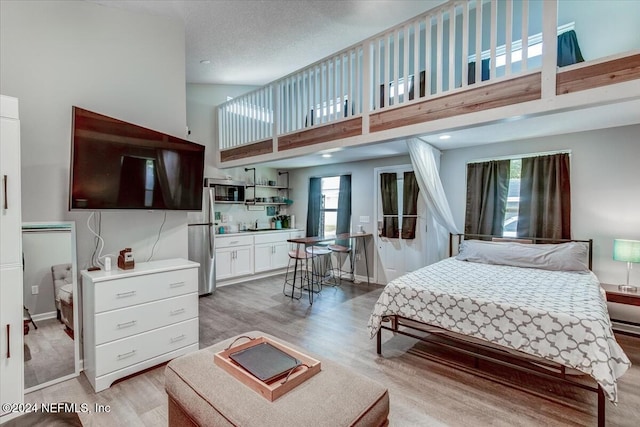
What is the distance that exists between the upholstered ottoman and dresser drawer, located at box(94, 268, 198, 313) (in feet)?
3.55

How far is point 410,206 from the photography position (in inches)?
196

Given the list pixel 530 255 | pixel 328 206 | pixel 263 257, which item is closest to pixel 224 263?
pixel 263 257

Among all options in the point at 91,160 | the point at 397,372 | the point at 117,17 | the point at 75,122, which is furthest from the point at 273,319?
the point at 117,17

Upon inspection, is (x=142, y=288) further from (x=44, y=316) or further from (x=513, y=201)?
(x=513, y=201)

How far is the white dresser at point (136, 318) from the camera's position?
88.0 inches

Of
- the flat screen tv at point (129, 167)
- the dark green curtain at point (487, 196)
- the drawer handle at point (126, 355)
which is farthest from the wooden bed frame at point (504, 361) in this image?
the flat screen tv at point (129, 167)

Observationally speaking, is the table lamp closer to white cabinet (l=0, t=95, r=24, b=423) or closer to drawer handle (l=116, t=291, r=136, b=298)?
drawer handle (l=116, t=291, r=136, b=298)

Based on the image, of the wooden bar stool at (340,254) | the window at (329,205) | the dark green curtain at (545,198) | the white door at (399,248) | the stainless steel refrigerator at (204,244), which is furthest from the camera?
the window at (329,205)

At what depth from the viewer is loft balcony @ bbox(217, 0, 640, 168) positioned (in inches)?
83.8

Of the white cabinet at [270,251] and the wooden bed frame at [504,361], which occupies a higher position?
the white cabinet at [270,251]

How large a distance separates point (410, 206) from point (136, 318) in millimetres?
4112

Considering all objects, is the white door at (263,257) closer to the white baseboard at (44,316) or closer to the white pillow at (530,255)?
the white baseboard at (44,316)

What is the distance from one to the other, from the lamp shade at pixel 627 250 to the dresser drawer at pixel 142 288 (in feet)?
13.9

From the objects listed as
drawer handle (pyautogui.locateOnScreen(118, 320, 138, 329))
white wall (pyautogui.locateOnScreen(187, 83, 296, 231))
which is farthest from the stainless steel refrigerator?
drawer handle (pyautogui.locateOnScreen(118, 320, 138, 329))
